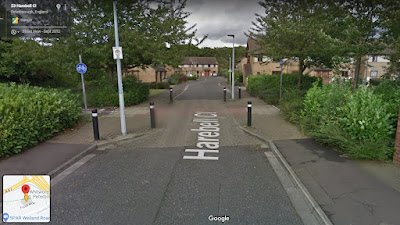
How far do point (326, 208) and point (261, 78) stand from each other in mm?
15491

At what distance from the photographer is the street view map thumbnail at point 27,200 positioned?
100 inches

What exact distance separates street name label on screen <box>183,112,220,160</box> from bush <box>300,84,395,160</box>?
2.57 metres

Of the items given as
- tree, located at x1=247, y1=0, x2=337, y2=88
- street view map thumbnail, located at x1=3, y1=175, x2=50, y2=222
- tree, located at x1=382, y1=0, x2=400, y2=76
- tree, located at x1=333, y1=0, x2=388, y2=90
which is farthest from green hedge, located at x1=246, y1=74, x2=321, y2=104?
street view map thumbnail, located at x1=3, y1=175, x2=50, y2=222

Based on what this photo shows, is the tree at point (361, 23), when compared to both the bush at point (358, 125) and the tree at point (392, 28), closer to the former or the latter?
the tree at point (392, 28)

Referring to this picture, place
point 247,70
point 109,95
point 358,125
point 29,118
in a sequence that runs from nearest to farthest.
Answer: point 358,125 < point 29,118 < point 109,95 < point 247,70

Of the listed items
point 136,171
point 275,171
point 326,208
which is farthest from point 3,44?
point 326,208

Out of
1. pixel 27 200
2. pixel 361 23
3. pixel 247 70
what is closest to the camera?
pixel 27 200

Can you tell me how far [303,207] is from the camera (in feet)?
9.98

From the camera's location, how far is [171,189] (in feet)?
11.6

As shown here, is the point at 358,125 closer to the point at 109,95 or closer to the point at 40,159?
the point at 40,159

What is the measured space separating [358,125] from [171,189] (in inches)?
158

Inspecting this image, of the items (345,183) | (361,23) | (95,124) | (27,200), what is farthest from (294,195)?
(361,23)

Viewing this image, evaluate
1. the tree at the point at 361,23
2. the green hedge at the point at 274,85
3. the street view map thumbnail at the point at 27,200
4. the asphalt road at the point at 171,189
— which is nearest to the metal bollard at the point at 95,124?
the asphalt road at the point at 171,189

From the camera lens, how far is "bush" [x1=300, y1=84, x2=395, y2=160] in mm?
4277
